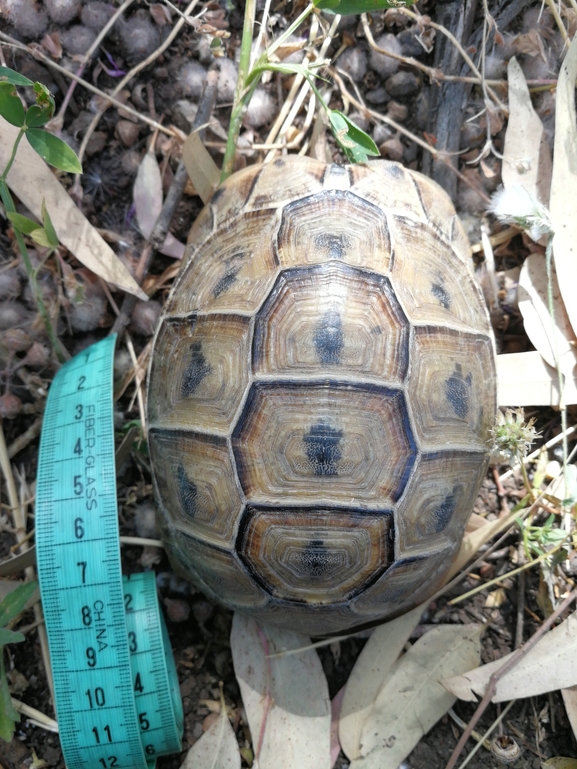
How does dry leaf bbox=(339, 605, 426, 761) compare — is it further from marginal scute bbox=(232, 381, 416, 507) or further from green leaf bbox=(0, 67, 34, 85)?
green leaf bbox=(0, 67, 34, 85)

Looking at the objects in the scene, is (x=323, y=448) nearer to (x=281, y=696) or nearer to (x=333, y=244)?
(x=333, y=244)

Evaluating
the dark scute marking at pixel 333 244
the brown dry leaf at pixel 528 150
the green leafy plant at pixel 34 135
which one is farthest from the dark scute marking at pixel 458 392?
the green leafy plant at pixel 34 135

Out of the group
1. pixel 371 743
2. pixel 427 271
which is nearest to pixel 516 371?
pixel 427 271

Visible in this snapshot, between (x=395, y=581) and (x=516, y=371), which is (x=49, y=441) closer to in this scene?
(x=395, y=581)

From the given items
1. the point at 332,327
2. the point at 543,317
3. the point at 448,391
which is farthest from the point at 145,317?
the point at 543,317

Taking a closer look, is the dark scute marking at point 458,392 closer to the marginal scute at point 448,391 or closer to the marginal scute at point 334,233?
the marginal scute at point 448,391

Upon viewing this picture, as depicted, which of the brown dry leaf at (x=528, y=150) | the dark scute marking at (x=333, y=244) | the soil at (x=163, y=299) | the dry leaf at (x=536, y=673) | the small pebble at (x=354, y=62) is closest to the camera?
the dark scute marking at (x=333, y=244)
